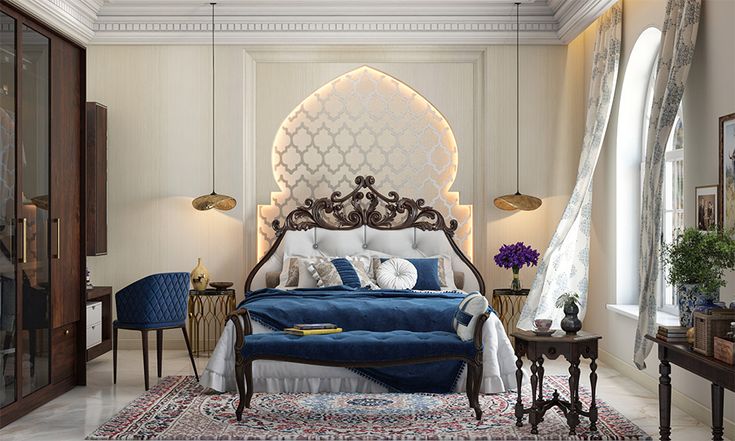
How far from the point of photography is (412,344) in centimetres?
514

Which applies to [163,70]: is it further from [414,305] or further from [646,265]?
[646,265]

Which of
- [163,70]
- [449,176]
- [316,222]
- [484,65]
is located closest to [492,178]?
[449,176]

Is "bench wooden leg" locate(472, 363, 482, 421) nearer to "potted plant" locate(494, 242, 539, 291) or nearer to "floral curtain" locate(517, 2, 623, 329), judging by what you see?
"floral curtain" locate(517, 2, 623, 329)

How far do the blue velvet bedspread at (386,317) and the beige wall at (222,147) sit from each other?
158 cm

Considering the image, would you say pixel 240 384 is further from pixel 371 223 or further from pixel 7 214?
pixel 371 223

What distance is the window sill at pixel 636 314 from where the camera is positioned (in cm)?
568

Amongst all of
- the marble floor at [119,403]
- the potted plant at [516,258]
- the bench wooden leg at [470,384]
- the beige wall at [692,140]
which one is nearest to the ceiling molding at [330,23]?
the beige wall at [692,140]

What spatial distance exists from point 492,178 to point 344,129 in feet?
4.91

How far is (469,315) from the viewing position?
5301 millimetres

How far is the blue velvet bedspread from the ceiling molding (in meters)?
2.73

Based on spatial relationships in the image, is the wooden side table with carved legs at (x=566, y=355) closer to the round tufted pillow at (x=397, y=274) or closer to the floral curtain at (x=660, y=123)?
the floral curtain at (x=660, y=123)

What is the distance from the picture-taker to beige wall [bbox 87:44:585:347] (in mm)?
7750

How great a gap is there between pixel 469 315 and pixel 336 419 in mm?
1084

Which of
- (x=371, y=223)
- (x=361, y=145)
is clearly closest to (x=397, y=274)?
→ (x=371, y=223)
